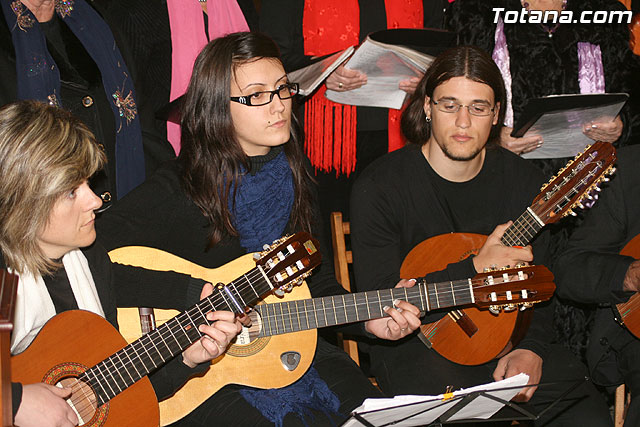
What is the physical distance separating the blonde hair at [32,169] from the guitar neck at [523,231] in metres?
1.51

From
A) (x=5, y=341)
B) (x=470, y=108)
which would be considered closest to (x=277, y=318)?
(x=470, y=108)

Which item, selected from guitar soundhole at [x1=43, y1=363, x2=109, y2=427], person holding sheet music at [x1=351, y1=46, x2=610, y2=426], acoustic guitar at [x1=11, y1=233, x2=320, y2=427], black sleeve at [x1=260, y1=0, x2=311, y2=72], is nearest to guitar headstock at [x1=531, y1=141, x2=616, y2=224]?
person holding sheet music at [x1=351, y1=46, x2=610, y2=426]

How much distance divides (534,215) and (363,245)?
2.16 ft

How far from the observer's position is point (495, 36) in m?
3.38

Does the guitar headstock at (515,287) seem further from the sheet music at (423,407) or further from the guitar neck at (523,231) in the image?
the sheet music at (423,407)

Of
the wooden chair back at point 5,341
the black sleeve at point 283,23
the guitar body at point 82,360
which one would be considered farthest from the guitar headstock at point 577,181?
the wooden chair back at point 5,341

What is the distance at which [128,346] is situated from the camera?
86.9 inches

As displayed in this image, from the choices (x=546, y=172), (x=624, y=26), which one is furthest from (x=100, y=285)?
(x=624, y=26)

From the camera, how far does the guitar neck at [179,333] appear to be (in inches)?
86.4

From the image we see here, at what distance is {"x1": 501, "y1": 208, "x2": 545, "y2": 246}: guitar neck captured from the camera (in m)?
2.61

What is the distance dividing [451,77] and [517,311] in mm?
978

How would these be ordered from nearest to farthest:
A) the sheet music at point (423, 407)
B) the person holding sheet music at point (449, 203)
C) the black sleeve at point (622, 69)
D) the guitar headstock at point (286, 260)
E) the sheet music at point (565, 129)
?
the sheet music at point (423, 407) → the guitar headstock at point (286, 260) → the person holding sheet music at point (449, 203) → the sheet music at point (565, 129) → the black sleeve at point (622, 69)

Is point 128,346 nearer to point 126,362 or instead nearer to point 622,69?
point 126,362

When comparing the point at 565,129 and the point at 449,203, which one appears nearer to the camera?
the point at 449,203
